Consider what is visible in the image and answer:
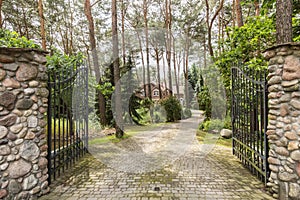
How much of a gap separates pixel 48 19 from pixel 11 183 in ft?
41.8

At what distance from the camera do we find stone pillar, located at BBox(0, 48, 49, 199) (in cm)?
229

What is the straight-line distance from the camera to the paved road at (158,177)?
2.60 m

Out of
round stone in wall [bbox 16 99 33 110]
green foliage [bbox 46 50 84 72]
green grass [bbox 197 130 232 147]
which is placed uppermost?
green foliage [bbox 46 50 84 72]

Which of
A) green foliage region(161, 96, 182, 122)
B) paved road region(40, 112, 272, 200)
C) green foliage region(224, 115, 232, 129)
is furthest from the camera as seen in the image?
green foliage region(161, 96, 182, 122)

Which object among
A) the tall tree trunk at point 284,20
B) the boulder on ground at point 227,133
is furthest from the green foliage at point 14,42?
the boulder on ground at point 227,133

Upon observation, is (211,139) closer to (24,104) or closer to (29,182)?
(29,182)

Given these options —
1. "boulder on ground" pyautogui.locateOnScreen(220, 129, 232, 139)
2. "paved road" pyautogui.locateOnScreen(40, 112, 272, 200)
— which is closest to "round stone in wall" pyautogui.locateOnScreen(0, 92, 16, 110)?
"paved road" pyautogui.locateOnScreen(40, 112, 272, 200)

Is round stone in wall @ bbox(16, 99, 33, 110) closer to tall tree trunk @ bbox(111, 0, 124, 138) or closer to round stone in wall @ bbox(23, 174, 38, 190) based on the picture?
round stone in wall @ bbox(23, 174, 38, 190)

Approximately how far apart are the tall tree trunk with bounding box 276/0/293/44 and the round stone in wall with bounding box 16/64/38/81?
11.3 ft

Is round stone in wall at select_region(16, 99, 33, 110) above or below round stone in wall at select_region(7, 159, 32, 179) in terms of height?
above

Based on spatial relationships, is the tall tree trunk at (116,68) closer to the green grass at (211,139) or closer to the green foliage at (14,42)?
the green grass at (211,139)

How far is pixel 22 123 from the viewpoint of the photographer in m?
2.39

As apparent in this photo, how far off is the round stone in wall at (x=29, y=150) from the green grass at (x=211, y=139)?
4.49 metres

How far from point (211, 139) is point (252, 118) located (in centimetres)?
318
